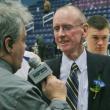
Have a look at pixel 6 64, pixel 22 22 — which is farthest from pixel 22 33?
pixel 6 64

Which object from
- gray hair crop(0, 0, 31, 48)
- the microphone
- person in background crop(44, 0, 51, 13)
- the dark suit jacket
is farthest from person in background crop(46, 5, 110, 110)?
person in background crop(44, 0, 51, 13)

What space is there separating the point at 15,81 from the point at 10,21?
0.89 feet

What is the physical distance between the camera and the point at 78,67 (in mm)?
2486

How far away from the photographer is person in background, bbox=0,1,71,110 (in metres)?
1.47

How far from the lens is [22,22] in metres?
1.69

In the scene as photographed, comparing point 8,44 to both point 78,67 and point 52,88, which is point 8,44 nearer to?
point 52,88

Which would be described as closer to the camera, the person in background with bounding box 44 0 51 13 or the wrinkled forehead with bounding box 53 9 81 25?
the wrinkled forehead with bounding box 53 9 81 25

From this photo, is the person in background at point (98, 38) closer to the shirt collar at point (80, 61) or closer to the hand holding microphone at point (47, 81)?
the shirt collar at point (80, 61)

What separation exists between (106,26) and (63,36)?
35.7 inches

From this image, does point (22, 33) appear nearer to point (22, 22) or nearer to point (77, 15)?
point (22, 22)

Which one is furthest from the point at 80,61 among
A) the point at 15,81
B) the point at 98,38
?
the point at 15,81

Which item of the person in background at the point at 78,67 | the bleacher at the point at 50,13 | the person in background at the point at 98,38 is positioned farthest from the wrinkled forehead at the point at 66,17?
the bleacher at the point at 50,13

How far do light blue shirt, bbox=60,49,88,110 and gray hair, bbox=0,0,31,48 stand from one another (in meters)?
0.88

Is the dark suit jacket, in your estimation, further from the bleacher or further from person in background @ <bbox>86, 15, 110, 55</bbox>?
the bleacher
